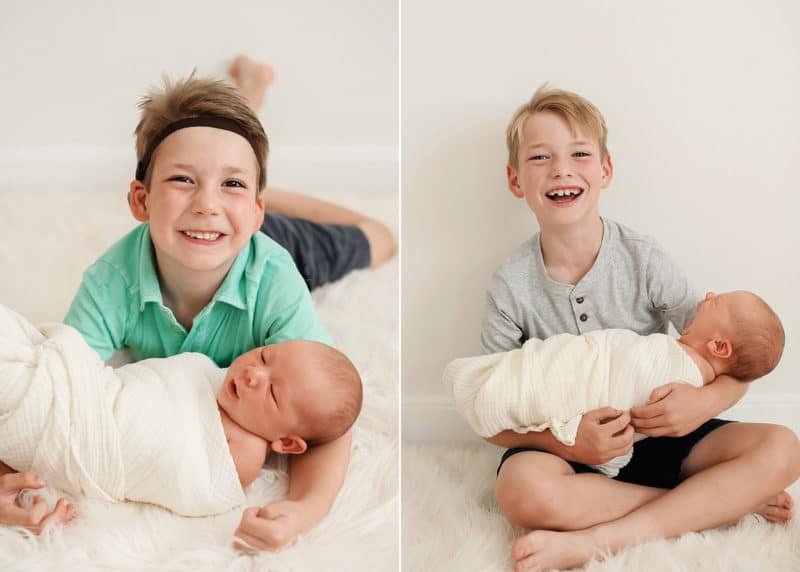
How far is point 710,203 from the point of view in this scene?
1.29 m

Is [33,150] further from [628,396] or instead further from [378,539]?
[628,396]

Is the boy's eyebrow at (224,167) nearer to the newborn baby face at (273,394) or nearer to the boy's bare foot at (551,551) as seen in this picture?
the newborn baby face at (273,394)

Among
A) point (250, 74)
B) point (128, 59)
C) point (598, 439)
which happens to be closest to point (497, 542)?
point (598, 439)

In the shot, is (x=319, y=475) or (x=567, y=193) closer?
(x=319, y=475)

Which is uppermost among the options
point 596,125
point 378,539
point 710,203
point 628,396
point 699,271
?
point 596,125

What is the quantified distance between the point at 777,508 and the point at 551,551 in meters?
0.33

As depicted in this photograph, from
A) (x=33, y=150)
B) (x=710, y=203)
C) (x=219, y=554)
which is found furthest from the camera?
(x=33, y=150)

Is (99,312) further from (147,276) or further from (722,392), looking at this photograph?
(722,392)

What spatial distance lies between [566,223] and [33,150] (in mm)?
1048

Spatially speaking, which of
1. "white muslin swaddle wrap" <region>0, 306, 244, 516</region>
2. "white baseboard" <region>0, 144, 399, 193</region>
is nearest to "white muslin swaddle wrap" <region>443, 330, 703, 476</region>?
"white muslin swaddle wrap" <region>0, 306, 244, 516</region>

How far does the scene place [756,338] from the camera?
3.35ft

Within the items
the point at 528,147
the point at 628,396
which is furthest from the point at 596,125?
the point at 628,396

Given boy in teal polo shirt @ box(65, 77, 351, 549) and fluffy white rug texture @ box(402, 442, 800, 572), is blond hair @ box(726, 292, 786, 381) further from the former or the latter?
boy in teal polo shirt @ box(65, 77, 351, 549)

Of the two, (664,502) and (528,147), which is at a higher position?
(528,147)
